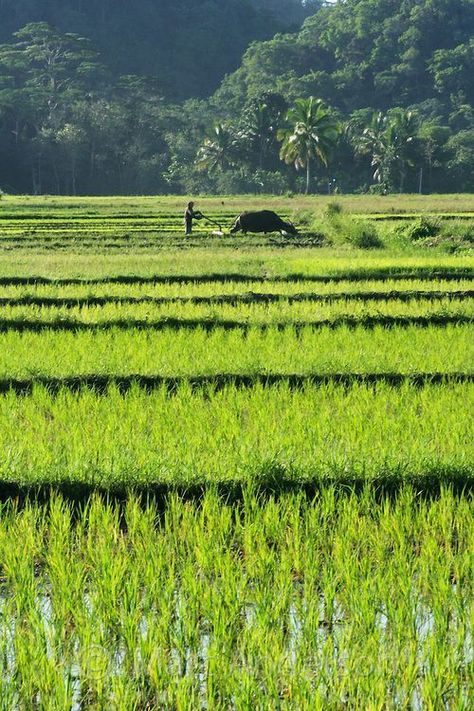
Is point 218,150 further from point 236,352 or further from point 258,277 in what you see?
point 236,352

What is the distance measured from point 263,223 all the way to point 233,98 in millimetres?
49477

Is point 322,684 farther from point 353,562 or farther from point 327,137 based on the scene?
point 327,137

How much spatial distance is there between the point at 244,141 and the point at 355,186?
6015mm

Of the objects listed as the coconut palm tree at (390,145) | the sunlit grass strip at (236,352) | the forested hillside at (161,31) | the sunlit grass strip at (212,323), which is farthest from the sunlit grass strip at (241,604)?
the forested hillside at (161,31)

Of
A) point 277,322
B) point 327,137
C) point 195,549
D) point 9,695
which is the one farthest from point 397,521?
point 327,137

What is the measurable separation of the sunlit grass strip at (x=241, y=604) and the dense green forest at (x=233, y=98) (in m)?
38.0

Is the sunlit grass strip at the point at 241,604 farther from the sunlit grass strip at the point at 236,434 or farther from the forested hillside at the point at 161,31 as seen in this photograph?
the forested hillside at the point at 161,31

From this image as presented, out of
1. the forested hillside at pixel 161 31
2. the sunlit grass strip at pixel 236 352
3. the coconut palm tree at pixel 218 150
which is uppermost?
the forested hillside at pixel 161 31

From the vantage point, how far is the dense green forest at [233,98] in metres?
48.6

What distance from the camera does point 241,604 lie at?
10.2ft

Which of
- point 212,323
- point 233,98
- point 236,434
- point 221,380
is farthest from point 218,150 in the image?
point 236,434

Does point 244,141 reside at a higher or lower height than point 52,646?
higher

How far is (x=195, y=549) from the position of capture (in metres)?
3.46

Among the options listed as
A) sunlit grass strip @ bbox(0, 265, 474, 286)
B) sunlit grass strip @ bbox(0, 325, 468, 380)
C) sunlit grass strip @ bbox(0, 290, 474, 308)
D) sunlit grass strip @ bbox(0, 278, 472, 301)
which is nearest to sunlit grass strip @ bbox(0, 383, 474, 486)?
sunlit grass strip @ bbox(0, 325, 468, 380)
